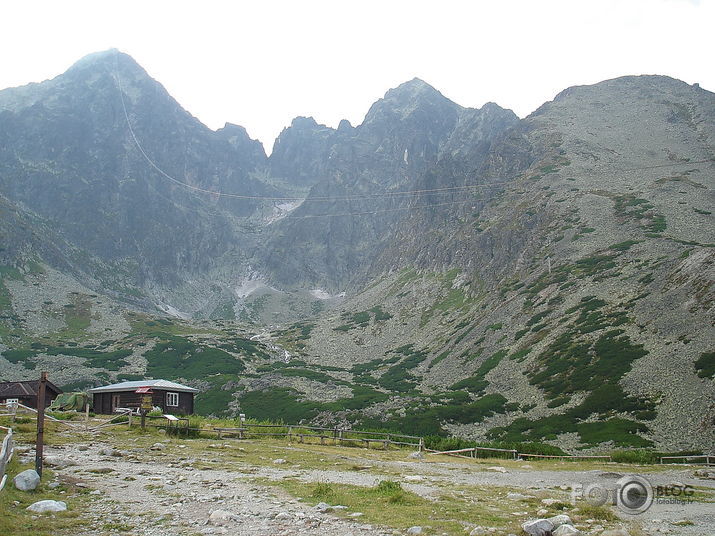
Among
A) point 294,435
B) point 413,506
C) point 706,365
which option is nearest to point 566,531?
point 413,506

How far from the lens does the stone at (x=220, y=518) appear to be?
13.5 meters

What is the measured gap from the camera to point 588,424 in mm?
54406

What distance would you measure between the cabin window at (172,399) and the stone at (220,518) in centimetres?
5157

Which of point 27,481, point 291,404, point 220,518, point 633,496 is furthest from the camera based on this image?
point 291,404

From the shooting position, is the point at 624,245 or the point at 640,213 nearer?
the point at 624,245

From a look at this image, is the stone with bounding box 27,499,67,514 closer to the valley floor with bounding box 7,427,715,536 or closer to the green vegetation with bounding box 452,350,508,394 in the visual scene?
the valley floor with bounding box 7,427,715,536

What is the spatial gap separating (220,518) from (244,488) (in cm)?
526

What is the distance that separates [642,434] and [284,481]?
1548 inches

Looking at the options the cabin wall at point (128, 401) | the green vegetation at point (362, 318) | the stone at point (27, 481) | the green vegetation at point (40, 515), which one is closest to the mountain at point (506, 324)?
the green vegetation at point (362, 318)

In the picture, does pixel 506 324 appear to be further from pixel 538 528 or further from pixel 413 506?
pixel 538 528

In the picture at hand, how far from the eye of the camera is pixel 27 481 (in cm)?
1602

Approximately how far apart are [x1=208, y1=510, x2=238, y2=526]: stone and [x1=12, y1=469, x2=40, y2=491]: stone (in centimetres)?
611

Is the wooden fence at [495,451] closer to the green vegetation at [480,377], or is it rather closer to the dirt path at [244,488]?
the dirt path at [244,488]

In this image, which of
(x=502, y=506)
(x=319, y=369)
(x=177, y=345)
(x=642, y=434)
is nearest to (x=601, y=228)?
(x=319, y=369)
